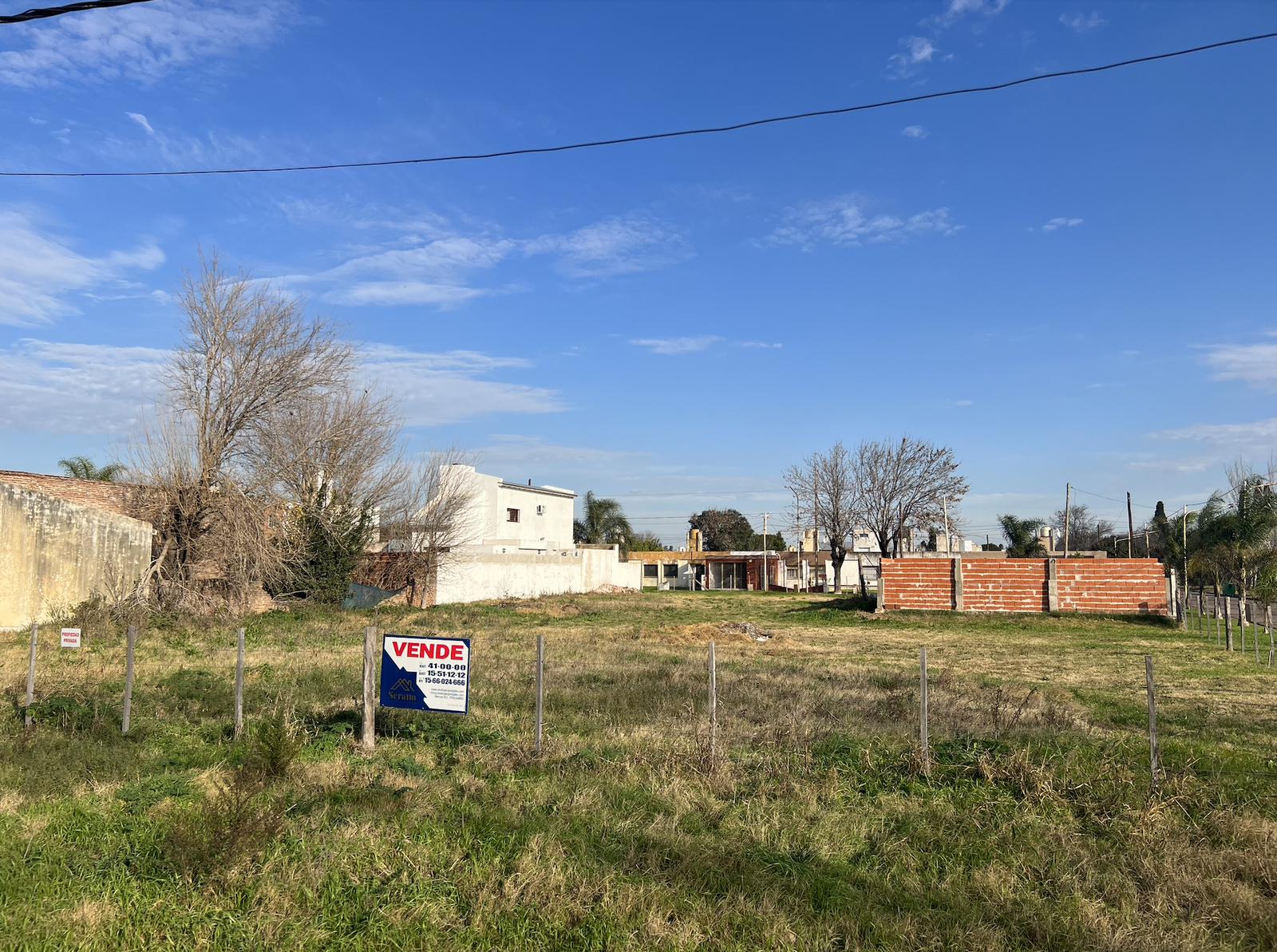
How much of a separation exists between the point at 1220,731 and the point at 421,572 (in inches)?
1256

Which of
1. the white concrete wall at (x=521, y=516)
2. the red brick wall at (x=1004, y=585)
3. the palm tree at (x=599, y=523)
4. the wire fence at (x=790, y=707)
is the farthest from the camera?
the palm tree at (x=599, y=523)

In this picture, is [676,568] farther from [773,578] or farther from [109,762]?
[109,762]

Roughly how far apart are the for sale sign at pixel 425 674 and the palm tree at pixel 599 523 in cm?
7023

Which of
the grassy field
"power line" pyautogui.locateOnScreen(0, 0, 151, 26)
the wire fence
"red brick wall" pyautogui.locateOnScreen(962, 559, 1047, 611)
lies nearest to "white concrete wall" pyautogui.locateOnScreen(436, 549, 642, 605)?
the wire fence

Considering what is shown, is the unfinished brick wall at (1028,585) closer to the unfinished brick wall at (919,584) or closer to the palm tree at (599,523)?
the unfinished brick wall at (919,584)

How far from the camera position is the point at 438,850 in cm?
670

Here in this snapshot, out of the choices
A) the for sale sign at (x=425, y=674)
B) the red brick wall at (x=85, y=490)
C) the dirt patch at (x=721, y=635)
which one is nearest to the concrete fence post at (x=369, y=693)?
the for sale sign at (x=425, y=674)

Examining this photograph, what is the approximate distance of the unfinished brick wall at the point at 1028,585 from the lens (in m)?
33.1

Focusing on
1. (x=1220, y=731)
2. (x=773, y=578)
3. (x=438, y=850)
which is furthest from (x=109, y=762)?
(x=773, y=578)

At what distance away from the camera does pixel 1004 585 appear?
34.7m

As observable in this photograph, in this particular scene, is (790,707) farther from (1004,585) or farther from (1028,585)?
(1028,585)

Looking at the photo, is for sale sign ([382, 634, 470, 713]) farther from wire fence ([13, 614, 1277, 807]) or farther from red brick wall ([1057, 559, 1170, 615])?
red brick wall ([1057, 559, 1170, 615])

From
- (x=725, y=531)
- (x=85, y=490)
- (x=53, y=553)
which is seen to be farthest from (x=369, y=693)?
(x=725, y=531)

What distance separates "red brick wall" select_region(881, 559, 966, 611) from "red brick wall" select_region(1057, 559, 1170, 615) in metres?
4.13
